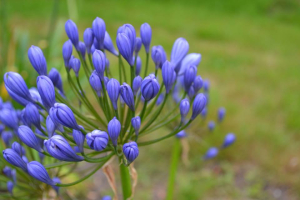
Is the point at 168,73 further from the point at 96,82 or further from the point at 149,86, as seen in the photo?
the point at 96,82

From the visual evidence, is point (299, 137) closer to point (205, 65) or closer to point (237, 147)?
point (237, 147)

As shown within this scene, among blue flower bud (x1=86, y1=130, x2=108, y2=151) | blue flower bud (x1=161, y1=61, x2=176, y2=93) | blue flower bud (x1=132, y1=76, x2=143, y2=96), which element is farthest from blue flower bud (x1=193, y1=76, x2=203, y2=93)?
blue flower bud (x1=86, y1=130, x2=108, y2=151)

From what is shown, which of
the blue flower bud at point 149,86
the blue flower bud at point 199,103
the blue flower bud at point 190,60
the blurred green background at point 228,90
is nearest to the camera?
the blue flower bud at point 149,86

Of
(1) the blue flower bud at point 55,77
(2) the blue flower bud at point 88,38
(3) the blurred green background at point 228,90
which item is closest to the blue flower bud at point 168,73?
(2) the blue flower bud at point 88,38

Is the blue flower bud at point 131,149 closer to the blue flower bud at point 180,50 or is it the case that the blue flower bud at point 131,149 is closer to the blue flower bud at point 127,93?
the blue flower bud at point 127,93

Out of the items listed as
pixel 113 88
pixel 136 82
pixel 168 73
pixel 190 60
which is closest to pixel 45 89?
pixel 113 88

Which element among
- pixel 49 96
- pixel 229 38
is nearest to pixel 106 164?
pixel 49 96

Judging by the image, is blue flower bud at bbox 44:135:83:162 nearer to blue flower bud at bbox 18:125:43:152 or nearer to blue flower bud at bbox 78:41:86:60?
blue flower bud at bbox 18:125:43:152
